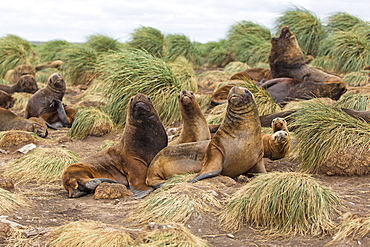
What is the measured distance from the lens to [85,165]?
5883mm

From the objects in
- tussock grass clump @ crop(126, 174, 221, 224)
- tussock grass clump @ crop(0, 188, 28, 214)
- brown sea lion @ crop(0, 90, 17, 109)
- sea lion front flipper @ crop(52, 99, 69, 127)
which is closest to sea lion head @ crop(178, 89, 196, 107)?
tussock grass clump @ crop(126, 174, 221, 224)

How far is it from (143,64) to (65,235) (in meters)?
6.35

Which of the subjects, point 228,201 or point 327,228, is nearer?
point 327,228

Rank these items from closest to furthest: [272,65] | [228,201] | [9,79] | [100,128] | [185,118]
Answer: [228,201], [185,118], [100,128], [272,65], [9,79]

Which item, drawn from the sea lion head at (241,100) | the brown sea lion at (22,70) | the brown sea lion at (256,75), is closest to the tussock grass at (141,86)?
the brown sea lion at (256,75)

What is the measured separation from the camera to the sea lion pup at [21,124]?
30.9 ft

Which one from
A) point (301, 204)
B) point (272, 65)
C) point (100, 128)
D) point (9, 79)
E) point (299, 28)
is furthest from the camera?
point (9, 79)

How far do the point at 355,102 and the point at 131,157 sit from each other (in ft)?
A: 13.3

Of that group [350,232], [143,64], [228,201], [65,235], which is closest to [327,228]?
[350,232]

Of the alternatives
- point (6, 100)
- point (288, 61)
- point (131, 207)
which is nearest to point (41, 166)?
point (131, 207)

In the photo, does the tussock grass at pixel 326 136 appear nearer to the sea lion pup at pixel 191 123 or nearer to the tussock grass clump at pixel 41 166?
the sea lion pup at pixel 191 123

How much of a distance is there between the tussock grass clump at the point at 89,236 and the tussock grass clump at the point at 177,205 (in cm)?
44

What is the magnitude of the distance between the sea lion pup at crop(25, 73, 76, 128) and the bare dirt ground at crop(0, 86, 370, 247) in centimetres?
458

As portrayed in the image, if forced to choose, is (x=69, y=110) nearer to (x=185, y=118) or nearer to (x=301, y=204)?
(x=185, y=118)
